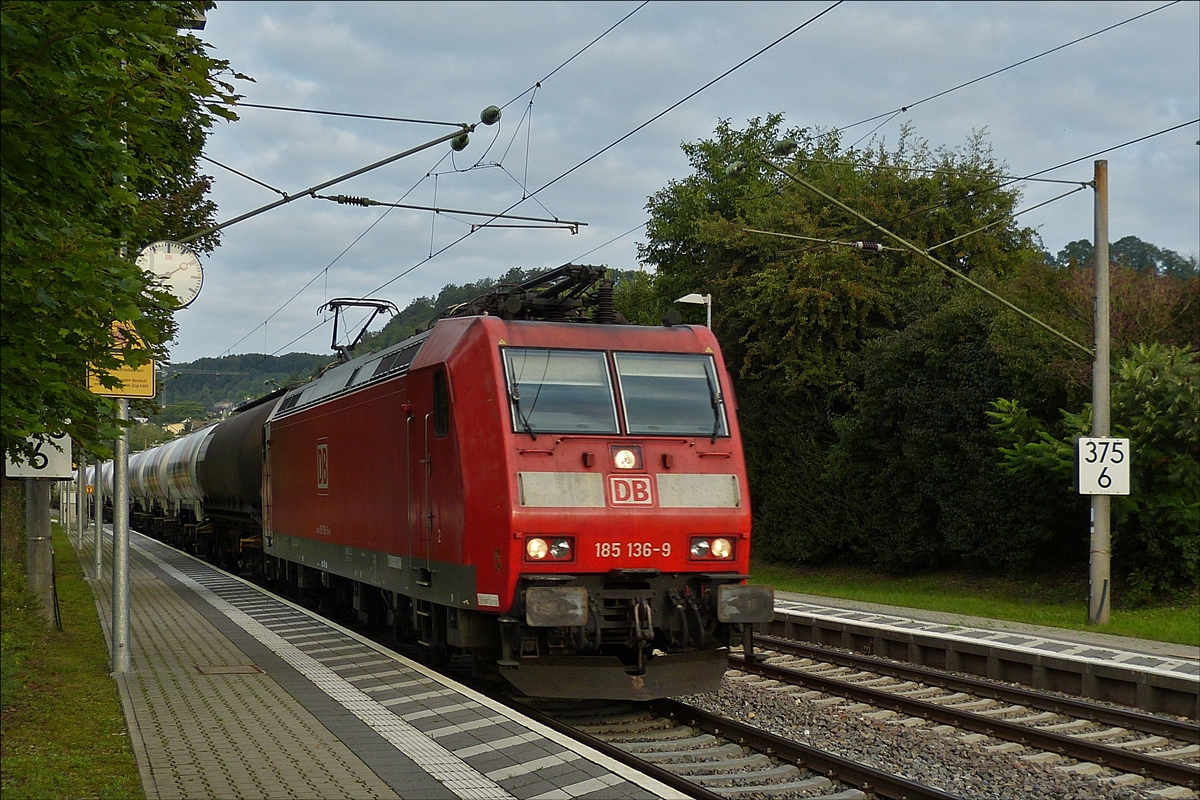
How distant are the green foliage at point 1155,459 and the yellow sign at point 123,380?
13948 mm

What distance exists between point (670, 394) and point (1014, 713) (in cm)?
439

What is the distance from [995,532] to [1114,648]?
9996 millimetres

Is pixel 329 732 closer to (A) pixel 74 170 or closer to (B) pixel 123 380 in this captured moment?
(B) pixel 123 380

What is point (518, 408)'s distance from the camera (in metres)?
10.4

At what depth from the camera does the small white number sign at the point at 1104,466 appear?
1791 cm

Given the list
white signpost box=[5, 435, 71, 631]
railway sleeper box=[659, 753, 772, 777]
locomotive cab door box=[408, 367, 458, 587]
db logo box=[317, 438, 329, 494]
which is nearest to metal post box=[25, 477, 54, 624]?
white signpost box=[5, 435, 71, 631]

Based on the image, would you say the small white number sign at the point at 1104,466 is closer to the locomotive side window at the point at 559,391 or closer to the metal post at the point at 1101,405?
the metal post at the point at 1101,405

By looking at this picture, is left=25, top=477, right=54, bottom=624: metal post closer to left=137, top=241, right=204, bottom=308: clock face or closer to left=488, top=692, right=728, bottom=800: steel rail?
left=137, top=241, right=204, bottom=308: clock face

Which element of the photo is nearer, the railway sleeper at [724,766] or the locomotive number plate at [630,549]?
the railway sleeper at [724,766]

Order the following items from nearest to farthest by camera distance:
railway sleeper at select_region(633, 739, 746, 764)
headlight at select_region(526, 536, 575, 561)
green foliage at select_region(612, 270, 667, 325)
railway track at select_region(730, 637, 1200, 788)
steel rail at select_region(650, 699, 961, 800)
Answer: steel rail at select_region(650, 699, 961, 800) → railway sleeper at select_region(633, 739, 746, 764) → railway track at select_region(730, 637, 1200, 788) → headlight at select_region(526, 536, 575, 561) → green foliage at select_region(612, 270, 667, 325)

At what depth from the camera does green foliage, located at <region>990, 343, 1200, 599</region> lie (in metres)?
18.8

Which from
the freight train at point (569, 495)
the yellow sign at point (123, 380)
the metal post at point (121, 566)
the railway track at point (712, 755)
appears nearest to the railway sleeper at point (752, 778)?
the railway track at point (712, 755)

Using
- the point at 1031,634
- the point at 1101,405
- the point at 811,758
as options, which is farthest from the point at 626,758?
the point at 1101,405

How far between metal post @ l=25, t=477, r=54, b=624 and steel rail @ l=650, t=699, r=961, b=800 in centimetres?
989
